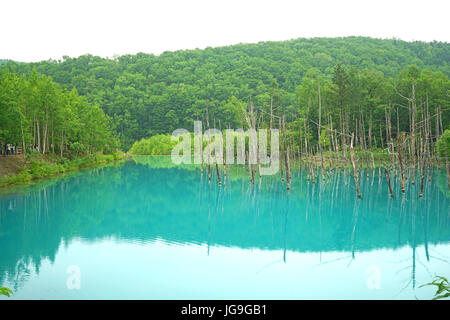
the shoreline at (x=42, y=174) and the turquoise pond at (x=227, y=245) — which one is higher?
the shoreline at (x=42, y=174)

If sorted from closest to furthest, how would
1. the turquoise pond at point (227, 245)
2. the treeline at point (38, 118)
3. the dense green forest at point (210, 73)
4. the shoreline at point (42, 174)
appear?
1. the turquoise pond at point (227, 245)
2. the shoreline at point (42, 174)
3. the treeline at point (38, 118)
4. the dense green forest at point (210, 73)

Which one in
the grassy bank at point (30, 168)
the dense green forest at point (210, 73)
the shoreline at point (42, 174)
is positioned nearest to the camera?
the shoreline at point (42, 174)

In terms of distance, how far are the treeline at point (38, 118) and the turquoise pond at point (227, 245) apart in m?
6.48

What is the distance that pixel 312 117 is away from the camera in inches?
1679

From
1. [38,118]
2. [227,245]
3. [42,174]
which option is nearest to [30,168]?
[42,174]

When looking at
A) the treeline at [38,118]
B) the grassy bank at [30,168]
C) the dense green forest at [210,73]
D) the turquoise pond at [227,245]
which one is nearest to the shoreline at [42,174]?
the grassy bank at [30,168]

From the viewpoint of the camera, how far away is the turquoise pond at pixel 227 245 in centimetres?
749

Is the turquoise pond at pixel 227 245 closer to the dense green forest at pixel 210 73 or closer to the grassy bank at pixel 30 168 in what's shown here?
the grassy bank at pixel 30 168

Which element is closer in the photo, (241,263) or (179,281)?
(179,281)

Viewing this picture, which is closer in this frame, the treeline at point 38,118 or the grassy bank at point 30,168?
the grassy bank at point 30,168
